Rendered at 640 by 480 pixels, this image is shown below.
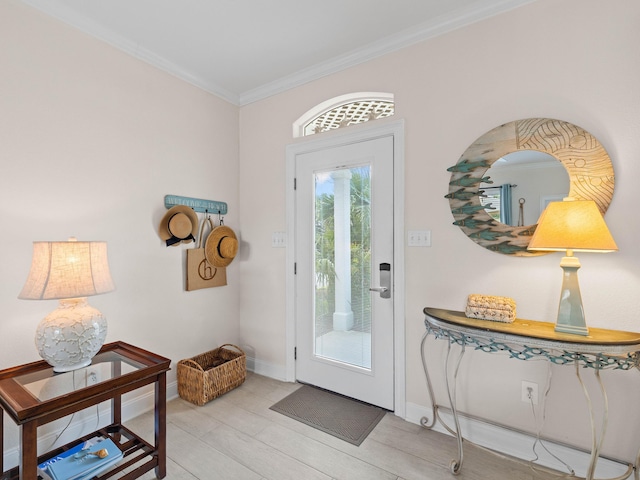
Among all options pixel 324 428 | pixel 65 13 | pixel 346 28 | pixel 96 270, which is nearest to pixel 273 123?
pixel 346 28

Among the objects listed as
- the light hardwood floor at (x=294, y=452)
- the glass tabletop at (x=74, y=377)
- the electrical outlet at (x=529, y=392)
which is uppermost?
the glass tabletop at (x=74, y=377)

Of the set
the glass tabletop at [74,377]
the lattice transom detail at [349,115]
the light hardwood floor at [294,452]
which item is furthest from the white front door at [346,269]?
the glass tabletop at [74,377]

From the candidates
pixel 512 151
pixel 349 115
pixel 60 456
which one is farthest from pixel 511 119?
pixel 60 456

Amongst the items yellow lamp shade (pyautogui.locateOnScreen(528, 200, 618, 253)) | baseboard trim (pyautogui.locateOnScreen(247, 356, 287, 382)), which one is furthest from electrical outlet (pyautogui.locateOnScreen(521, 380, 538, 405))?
baseboard trim (pyautogui.locateOnScreen(247, 356, 287, 382))

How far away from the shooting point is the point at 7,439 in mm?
1689

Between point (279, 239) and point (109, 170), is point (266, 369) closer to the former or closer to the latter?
point (279, 239)

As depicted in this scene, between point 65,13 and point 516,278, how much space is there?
9.96 ft

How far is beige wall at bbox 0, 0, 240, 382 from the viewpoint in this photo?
1733 millimetres

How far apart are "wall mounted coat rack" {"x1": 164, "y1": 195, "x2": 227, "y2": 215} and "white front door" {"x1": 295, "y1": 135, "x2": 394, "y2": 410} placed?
2.27 feet

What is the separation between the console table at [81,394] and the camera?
1.24m

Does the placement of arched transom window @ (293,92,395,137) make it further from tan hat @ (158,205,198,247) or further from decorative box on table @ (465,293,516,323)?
decorative box on table @ (465,293,516,323)

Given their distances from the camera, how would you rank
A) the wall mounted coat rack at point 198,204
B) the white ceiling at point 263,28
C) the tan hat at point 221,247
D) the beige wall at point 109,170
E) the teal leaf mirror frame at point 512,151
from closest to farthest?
the teal leaf mirror frame at point 512,151, the beige wall at point 109,170, the white ceiling at point 263,28, the wall mounted coat rack at point 198,204, the tan hat at point 221,247

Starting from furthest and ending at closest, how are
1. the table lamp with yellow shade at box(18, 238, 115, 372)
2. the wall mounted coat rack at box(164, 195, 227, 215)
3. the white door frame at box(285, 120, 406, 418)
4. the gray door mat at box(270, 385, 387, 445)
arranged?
the wall mounted coat rack at box(164, 195, 227, 215), the white door frame at box(285, 120, 406, 418), the gray door mat at box(270, 385, 387, 445), the table lamp with yellow shade at box(18, 238, 115, 372)

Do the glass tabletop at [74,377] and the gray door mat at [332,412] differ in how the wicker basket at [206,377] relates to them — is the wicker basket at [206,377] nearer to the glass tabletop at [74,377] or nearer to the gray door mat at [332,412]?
the gray door mat at [332,412]
